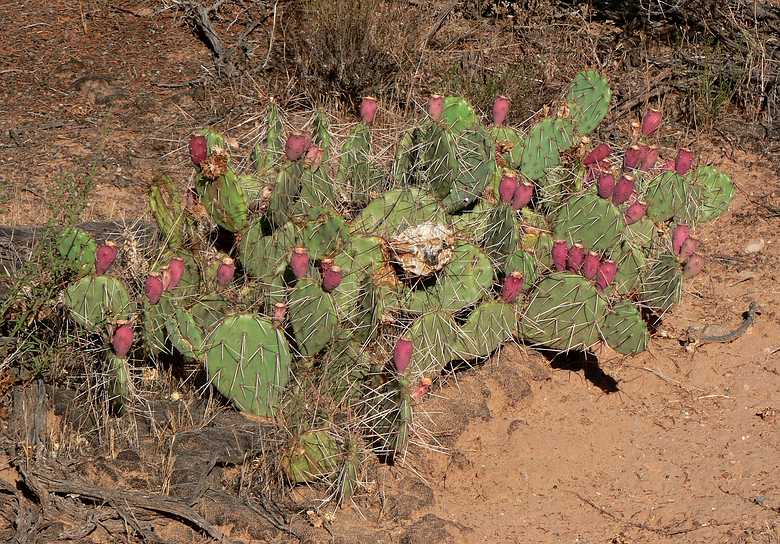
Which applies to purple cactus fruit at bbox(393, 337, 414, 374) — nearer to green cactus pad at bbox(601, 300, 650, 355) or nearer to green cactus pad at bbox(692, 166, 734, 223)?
green cactus pad at bbox(601, 300, 650, 355)

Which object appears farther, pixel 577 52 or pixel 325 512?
pixel 577 52

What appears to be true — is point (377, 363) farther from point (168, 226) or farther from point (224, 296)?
point (168, 226)

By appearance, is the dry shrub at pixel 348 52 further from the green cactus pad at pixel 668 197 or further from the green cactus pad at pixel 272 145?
the green cactus pad at pixel 668 197

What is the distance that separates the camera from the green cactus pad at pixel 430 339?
150 inches

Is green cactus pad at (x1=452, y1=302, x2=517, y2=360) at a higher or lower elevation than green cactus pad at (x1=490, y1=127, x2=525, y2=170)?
lower

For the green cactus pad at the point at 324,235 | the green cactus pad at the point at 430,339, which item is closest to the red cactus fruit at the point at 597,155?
the green cactus pad at the point at 430,339

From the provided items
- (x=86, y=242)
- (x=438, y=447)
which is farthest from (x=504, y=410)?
(x=86, y=242)

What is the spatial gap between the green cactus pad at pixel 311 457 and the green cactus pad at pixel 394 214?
86cm

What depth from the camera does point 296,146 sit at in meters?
3.68

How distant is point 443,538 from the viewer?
340 centimetres

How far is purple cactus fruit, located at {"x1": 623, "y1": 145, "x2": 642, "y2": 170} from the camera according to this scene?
13.9 feet

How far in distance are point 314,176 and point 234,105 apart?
213cm

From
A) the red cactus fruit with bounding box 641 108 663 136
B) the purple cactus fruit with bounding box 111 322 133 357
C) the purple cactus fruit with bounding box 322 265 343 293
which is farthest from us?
the red cactus fruit with bounding box 641 108 663 136

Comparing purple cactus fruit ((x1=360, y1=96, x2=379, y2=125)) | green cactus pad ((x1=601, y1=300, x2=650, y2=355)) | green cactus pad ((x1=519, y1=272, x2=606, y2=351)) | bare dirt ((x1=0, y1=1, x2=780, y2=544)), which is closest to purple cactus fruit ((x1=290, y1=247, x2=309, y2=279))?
bare dirt ((x1=0, y1=1, x2=780, y2=544))
